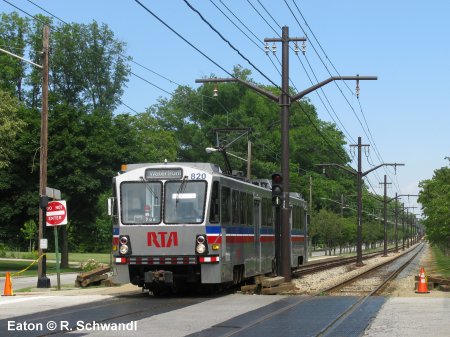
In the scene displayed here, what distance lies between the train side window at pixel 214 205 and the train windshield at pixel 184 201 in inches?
7.9

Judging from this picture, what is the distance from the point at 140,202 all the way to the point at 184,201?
117 centimetres

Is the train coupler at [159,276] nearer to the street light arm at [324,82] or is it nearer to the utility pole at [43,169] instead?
the utility pole at [43,169]

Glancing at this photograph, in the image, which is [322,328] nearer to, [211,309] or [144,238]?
[211,309]

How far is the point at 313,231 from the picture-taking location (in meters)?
85.9

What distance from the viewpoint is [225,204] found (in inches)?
851

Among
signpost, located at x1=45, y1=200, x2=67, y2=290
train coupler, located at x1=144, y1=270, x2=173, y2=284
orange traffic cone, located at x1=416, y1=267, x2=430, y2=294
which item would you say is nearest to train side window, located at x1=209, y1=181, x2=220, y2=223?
train coupler, located at x1=144, y1=270, x2=173, y2=284

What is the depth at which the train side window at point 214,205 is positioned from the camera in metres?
20.8

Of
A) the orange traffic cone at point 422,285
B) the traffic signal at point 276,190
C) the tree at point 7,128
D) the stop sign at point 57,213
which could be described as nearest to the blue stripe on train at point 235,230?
the traffic signal at point 276,190

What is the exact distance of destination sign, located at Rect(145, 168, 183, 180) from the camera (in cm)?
2106

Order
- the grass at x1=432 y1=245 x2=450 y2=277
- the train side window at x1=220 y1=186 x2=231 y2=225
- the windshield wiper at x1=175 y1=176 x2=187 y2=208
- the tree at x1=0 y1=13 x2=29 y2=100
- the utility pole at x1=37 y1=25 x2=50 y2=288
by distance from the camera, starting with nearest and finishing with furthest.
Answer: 1. the windshield wiper at x1=175 y1=176 x2=187 y2=208
2. the train side window at x1=220 y1=186 x2=231 y2=225
3. the utility pole at x1=37 y1=25 x2=50 y2=288
4. the grass at x1=432 y1=245 x2=450 y2=277
5. the tree at x1=0 y1=13 x2=29 y2=100

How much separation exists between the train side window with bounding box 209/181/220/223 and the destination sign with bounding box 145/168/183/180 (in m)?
0.91

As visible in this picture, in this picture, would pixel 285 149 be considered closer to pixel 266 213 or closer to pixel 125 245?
pixel 266 213

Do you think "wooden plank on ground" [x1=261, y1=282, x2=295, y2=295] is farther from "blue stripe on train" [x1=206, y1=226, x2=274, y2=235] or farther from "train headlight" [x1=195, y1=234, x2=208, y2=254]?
"train headlight" [x1=195, y1=234, x2=208, y2=254]

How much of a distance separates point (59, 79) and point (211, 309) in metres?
63.5
